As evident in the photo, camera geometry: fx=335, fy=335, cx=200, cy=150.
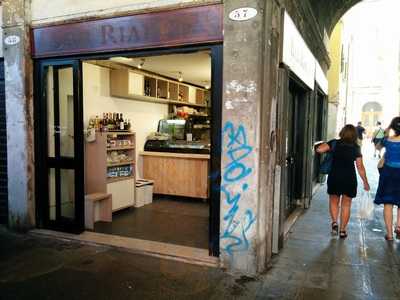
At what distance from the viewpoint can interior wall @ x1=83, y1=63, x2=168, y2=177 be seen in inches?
220

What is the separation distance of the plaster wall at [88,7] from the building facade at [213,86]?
0.01 meters

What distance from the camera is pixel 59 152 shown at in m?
4.37

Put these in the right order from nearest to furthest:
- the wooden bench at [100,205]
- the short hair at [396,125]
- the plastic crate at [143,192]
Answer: the short hair at [396,125] < the wooden bench at [100,205] < the plastic crate at [143,192]

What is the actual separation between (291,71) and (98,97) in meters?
3.39

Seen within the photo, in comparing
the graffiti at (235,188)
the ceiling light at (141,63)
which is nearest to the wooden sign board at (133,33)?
the graffiti at (235,188)

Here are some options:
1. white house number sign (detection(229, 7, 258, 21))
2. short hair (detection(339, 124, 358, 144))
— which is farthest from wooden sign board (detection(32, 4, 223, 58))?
short hair (detection(339, 124, 358, 144))

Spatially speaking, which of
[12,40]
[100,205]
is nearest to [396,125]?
[100,205]

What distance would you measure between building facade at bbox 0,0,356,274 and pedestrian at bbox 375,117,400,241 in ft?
4.17

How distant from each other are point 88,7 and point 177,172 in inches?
136

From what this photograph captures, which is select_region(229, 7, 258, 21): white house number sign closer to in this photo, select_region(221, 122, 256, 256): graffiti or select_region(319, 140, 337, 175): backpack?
select_region(221, 122, 256, 256): graffiti

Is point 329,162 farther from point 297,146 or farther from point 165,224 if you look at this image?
point 165,224

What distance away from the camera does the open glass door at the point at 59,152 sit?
4.23 meters

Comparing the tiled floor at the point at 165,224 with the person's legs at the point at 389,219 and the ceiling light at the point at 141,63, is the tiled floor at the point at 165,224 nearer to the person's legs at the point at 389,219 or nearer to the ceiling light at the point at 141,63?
the person's legs at the point at 389,219

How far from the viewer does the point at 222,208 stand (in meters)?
3.34
